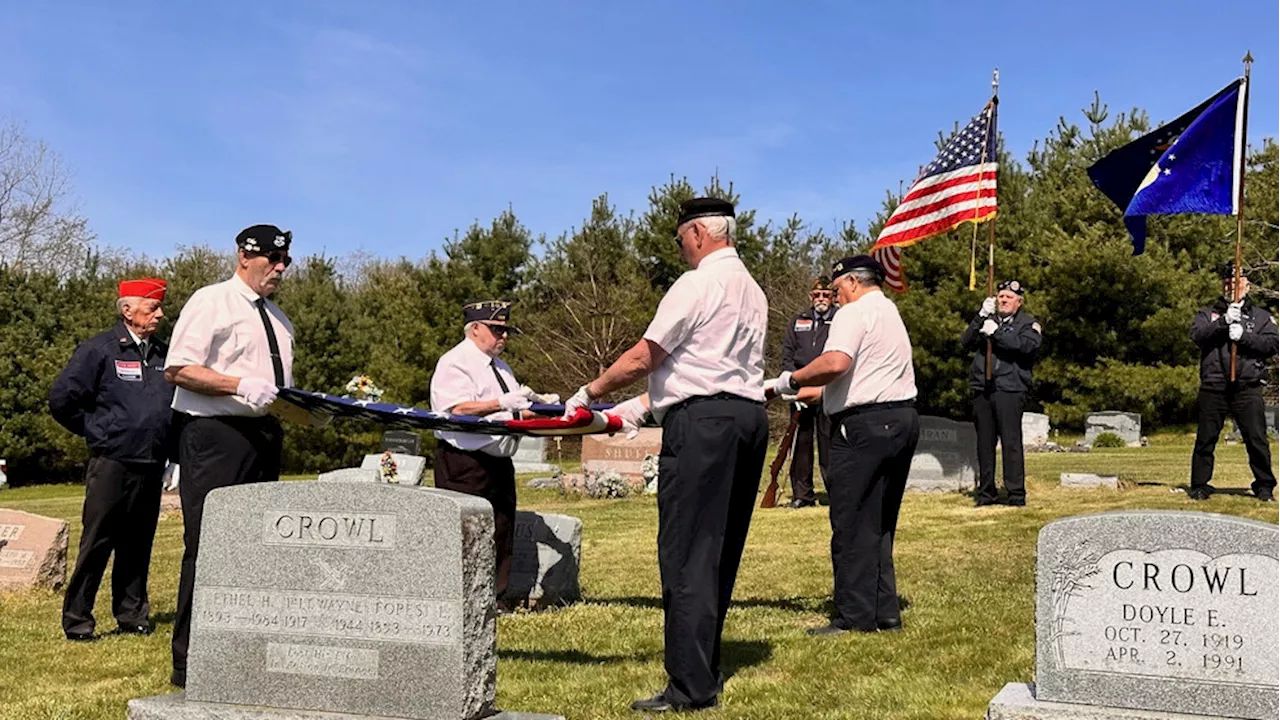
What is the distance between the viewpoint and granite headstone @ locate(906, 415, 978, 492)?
1416cm

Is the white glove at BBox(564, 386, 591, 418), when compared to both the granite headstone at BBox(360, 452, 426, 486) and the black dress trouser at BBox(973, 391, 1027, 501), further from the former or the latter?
the granite headstone at BBox(360, 452, 426, 486)

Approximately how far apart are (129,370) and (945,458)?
9799 millimetres

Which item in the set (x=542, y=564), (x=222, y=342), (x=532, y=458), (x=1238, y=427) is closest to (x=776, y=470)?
(x=1238, y=427)

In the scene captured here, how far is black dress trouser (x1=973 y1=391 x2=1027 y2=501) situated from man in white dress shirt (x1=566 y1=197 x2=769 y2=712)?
7.16 metres

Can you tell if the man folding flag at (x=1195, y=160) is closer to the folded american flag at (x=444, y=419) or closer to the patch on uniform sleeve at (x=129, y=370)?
the folded american flag at (x=444, y=419)

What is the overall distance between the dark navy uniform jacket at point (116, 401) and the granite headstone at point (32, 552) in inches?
95.2

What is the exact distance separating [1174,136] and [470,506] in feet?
32.5

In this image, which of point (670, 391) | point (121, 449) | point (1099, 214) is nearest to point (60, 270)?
point (1099, 214)

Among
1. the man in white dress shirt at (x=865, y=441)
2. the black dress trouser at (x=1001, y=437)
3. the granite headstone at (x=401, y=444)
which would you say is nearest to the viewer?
the man in white dress shirt at (x=865, y=441)

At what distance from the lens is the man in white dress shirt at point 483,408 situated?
6969 mm

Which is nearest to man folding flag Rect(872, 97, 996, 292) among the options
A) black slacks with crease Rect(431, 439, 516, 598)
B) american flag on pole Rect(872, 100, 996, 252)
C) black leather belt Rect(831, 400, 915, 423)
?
american flag on pole Rect(872, 100, 996, 252)

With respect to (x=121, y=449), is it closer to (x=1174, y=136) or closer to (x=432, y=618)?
(x=432, y=618)

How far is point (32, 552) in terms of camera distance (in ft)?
29.9

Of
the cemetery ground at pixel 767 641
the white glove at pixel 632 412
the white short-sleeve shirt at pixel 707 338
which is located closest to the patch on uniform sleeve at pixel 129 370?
the cemetery ground at pixel 767 641
